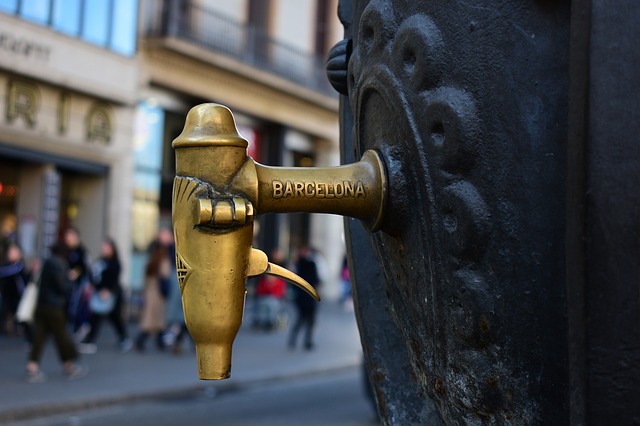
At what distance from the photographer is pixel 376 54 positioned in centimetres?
135

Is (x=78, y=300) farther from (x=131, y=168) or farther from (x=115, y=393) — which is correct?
(x=131, y=168)

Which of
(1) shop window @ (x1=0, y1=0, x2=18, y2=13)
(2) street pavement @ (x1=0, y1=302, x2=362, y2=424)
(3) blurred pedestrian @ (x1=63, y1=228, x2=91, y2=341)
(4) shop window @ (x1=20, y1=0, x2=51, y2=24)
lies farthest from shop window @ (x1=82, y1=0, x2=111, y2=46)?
(2) street pavement @ (x1=0, y1=302, x2=362, y2=424)

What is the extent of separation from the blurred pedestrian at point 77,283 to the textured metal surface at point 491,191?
1382 cm

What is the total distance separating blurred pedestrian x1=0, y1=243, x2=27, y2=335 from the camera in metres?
15.2

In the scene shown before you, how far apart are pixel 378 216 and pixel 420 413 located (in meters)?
0.42

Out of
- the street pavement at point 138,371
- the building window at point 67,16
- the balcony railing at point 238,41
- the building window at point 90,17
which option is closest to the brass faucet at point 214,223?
the street pavement at point 138,371

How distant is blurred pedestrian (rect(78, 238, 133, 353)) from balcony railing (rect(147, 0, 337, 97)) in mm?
8195

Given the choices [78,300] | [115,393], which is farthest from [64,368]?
[78,300]

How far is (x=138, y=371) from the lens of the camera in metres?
12.6

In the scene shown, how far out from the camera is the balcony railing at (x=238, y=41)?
22000 mm

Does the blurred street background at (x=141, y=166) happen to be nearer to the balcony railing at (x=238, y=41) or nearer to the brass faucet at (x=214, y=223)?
the balcony railing at (x=238, y=41)

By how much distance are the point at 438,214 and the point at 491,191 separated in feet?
0.27

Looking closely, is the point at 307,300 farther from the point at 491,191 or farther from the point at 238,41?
the point at 491,191

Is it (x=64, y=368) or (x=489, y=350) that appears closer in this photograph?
(x=489, y=350)
